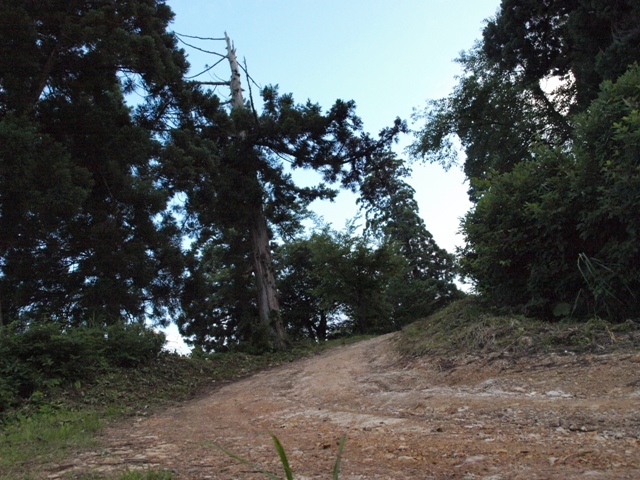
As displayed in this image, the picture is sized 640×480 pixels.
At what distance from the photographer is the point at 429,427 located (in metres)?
3.62

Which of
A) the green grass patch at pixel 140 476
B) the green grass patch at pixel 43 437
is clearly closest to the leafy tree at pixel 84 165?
the green grass patch at pixel 43 437

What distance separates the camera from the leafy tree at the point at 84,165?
834cm

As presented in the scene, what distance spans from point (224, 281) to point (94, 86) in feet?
52.2

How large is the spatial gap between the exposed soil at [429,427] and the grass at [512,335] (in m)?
0.27

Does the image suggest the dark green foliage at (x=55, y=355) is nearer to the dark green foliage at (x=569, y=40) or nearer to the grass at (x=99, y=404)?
the grass at (x=99, y=404)

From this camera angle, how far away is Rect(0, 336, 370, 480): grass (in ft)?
12.2

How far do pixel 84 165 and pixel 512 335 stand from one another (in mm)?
9190

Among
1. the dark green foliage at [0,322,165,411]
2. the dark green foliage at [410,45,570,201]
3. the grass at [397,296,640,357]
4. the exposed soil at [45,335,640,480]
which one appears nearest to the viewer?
the exposed soil at [45,335,640,480]

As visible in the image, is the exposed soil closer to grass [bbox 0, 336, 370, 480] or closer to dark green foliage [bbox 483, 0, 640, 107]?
grass [bbox 0, 336, 370, 480]

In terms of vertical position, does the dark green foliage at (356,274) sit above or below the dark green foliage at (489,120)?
below

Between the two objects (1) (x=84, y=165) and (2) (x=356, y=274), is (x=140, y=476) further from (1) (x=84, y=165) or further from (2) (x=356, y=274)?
(2) (x=356, y=274)

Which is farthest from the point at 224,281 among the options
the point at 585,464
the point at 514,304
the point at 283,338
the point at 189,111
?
the point at 585,464

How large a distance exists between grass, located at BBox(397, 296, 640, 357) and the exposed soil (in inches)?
10.5

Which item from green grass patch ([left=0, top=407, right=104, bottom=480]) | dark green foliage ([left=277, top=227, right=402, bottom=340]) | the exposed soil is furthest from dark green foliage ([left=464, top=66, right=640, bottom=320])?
dark green foliage ([left=277, top=227, right=402, bottom=340])
